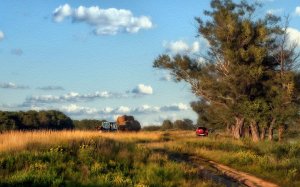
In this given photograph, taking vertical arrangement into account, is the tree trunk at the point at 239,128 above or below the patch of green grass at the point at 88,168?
above

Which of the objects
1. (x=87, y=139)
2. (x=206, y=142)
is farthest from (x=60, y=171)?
(x=206, y=142)

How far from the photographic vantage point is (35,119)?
8969 cm

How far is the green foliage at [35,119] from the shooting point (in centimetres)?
8064

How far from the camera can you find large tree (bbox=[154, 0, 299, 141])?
5488 cm

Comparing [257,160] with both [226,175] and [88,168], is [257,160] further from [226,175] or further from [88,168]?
[88,168]

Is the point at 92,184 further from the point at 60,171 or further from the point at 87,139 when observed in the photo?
the point at 87,139

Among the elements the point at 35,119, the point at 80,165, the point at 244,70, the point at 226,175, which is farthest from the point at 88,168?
the point at 35,119

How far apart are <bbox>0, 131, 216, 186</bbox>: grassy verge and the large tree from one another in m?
30.5

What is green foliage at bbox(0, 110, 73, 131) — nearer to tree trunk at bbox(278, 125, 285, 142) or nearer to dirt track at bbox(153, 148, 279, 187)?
tree trunk at bbox(278, 125, 285, 142)

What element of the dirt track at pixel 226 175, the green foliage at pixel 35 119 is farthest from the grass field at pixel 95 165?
the green foliage at pixel 35 119

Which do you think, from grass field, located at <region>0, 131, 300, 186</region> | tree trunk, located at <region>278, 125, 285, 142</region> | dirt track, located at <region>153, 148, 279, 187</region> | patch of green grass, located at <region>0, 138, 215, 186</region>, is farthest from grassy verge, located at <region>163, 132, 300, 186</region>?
tree trunk, located at <region>278, 125, 285, 142</region>

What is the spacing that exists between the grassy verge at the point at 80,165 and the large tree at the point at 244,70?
100.0 feet

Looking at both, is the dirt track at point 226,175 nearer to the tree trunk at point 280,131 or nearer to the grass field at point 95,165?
the grass field at point 95,165

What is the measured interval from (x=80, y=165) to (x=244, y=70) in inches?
1389
